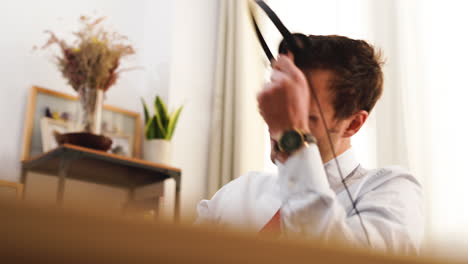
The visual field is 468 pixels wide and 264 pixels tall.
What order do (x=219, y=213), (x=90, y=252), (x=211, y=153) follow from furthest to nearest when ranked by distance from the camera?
(x=211, y=153) < (x=219, y=213) < (x=90, y=252)

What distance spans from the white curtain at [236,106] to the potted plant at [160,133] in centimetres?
29

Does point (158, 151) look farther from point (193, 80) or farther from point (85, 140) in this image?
point (193, 80)

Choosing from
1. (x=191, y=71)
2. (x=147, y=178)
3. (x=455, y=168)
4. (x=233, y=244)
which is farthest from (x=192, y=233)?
(x=191, y=71)

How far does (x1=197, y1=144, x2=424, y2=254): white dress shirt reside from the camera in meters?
0.63

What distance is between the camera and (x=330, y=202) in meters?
0.63

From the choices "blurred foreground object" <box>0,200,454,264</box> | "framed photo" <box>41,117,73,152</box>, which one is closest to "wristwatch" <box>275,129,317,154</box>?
"blurred foreground object" <box>0,200,454,264</box>

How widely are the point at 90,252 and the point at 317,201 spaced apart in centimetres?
53

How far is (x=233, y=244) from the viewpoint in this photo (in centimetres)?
12

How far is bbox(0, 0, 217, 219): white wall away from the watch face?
1990 mm

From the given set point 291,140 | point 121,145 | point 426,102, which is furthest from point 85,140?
point 291,140

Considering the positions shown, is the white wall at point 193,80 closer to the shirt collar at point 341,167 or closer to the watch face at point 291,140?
the shirt collar at point 341,167

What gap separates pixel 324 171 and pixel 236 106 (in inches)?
84.7

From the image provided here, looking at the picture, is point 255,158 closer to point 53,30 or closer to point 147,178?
point 147,178

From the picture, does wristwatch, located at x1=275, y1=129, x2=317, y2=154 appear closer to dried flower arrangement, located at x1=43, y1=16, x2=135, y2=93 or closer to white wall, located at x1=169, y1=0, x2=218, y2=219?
dried flower arrangement, located at x1=43, y1=16, x2=135, y2=93
